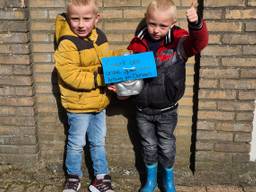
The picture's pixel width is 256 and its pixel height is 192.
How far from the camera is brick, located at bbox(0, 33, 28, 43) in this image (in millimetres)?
3512

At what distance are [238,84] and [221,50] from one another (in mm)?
319

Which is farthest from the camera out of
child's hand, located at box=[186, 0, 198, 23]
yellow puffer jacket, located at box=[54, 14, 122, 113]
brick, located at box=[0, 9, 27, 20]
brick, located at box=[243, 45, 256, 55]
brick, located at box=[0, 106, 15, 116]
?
brick, located at box=[0, 106, 15, 116]

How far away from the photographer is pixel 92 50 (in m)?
3.28

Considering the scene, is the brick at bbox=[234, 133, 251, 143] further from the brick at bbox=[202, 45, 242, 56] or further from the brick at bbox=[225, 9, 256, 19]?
the brick at bbox=[225, 9, 256, 19]

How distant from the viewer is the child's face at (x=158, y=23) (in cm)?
301

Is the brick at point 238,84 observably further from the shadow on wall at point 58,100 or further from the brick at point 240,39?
the shadow on wall at point 58,100

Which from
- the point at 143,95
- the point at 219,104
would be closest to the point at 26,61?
the point at 143,95

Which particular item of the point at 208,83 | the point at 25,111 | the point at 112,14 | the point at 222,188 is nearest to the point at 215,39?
the point at 208,83

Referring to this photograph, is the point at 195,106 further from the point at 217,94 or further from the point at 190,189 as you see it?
the point at 190,189

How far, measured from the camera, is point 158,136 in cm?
351

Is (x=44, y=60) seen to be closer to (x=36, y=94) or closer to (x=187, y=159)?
(x=36, y=94)

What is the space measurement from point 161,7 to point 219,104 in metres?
1.01

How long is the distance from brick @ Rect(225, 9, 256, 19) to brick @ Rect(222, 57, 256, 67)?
0.33 meters

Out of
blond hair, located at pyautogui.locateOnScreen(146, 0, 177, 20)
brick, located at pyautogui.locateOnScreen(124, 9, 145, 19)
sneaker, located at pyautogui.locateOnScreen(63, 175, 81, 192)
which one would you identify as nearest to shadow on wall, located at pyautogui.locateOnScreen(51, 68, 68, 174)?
sneaker, located at pyautogui.locateOnScreen(63, 175, 81, 192)
